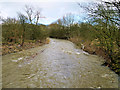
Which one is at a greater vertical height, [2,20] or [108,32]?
[2,20]

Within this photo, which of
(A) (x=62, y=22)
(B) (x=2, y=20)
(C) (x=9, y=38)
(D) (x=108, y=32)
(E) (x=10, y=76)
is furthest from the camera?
(A) (x=62, y=22)

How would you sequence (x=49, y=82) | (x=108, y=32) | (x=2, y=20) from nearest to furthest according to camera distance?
1. (x=49, y=82)
2. (x=108, y=32)
3. (x=2, y=20)

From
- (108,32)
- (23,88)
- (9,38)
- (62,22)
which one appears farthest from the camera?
(62,22)

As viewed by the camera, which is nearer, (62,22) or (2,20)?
(2,20)

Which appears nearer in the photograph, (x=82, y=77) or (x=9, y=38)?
(x=82, y=77)

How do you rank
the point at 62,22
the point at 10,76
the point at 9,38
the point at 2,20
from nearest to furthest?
the point at 10,76 < the point at 2,20 < the point at 9,38 < the point at 62,22

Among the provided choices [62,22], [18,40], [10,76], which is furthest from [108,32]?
[62,22]

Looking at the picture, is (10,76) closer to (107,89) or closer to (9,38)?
(107,89)

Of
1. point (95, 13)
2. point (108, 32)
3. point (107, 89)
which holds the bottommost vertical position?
point (107, 89)

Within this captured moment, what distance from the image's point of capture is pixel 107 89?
2527mm

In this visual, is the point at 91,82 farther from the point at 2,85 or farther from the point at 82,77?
the point at 2,85

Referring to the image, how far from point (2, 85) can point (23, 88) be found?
2.55 feet

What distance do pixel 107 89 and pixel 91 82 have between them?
1.69ft

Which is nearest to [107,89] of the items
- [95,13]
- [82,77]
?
[82,77]
